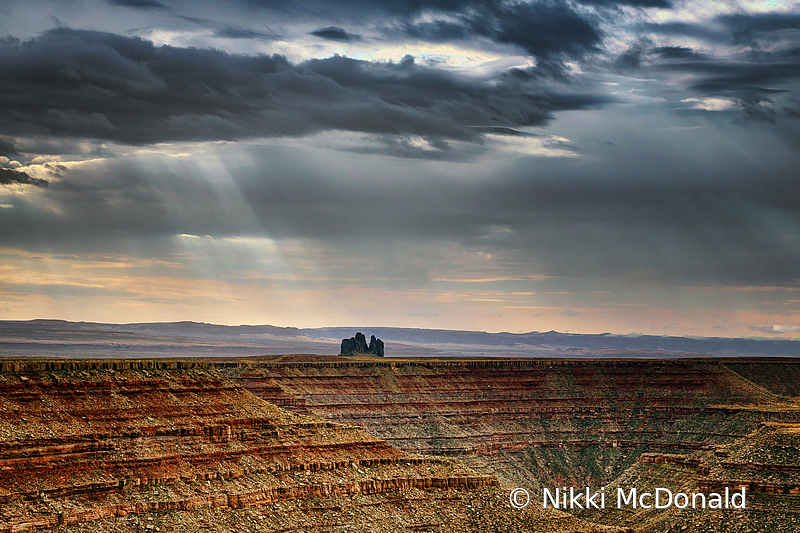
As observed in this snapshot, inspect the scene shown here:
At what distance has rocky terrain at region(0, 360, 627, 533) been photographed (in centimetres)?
6438

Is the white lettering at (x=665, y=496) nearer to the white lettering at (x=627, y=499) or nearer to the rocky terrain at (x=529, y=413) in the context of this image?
the white lettering at (x=627, y=499)

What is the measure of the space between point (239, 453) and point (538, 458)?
98.7 metres

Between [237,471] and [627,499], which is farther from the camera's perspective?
[627,499]

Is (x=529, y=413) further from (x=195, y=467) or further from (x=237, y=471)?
(x=195, y=467)

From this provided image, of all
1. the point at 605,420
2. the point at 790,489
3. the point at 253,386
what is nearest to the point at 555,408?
the point at 605,420

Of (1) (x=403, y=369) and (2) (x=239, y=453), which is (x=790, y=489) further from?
(1) (x=403, y=369)

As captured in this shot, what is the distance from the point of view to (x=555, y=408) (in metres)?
188

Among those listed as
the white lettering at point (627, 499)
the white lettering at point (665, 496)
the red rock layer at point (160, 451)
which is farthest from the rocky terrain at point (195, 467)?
the white lettering at point (627, 499)

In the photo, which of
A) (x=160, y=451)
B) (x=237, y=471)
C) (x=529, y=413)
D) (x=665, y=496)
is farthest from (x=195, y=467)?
(x=529, y=413)

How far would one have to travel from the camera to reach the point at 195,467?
72.0 m

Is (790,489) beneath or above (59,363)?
beneath

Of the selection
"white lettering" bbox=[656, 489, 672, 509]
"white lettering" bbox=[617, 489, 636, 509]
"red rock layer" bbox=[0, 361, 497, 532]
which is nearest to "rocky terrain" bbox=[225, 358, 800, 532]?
"white lettering" bbox=[617, 489, 636, 509]

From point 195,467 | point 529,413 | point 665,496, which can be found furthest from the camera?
point 529,413

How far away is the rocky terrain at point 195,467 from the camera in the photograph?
6438 centimetres
